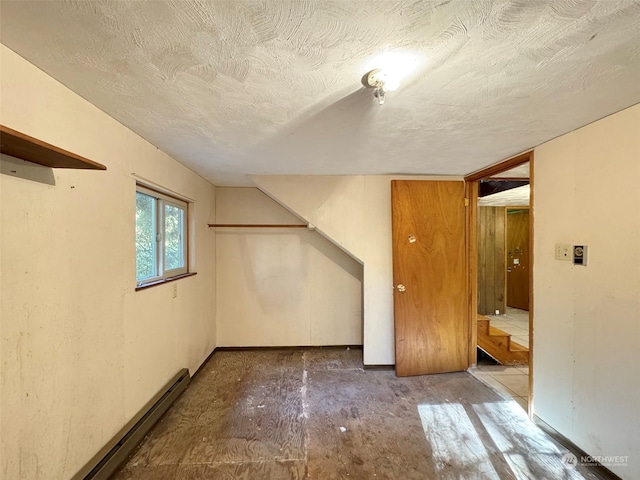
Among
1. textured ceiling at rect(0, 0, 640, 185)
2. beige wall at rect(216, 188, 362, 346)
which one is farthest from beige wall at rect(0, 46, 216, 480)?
beige wall at rect(216, 188, 362, 346)

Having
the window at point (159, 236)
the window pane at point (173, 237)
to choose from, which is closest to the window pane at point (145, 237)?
the window at point (159, 236)

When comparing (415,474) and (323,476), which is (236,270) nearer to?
(323,476)

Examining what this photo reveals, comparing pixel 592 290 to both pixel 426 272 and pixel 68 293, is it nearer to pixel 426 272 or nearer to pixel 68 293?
pixel 426 272

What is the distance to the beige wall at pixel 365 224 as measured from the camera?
2781mm

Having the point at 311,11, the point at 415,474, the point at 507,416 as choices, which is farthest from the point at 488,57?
the point at 507,416

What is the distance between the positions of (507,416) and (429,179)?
2225mm

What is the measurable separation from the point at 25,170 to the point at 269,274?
7.98 ft

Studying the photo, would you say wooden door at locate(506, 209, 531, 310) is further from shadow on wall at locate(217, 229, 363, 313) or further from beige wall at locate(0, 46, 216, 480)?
beige wall at locate(0, 46, 216, 480)

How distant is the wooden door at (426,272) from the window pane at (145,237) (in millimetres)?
2254

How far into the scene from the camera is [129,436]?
5.22ft

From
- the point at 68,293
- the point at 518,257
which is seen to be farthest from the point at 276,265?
the point at 518,257

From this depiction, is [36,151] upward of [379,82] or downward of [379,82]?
downward

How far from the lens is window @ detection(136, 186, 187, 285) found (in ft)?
6.37

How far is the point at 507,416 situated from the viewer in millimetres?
2010
